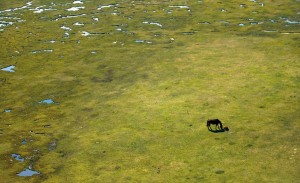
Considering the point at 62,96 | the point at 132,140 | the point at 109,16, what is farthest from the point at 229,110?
the point at 109,16

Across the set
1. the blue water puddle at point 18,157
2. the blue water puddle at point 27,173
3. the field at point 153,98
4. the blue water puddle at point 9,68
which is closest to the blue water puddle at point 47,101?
the field at point 153,98

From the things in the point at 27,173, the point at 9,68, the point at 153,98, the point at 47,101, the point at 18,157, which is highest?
the point at 27,173

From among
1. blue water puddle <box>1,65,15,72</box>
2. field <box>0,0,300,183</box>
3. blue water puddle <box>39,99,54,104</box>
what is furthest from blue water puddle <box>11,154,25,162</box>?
blue water puddle <box>1,65,15,72</box>

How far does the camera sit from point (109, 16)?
105 metres

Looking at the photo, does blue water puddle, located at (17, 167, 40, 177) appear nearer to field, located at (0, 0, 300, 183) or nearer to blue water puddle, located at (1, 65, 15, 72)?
field, located at (0, 0, 300, 183)

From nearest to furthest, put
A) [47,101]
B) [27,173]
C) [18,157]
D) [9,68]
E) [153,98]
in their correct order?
[27,173]
[18,157]
[153,98]
[47,101]
[9,68]

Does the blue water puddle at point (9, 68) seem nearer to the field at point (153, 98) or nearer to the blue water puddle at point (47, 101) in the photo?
the field at point (153, 98)

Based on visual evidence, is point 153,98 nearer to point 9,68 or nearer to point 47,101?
point 47,101

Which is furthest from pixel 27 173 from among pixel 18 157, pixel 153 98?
pixel 153 98

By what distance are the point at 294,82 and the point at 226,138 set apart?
60.6 feet

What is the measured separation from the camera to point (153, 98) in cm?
5256

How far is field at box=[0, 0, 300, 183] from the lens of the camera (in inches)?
1437

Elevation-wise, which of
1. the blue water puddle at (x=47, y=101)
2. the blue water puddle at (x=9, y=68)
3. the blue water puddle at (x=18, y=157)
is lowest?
the blue water puddle at (x=9, y=68)

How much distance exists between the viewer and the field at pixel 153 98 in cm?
3650
